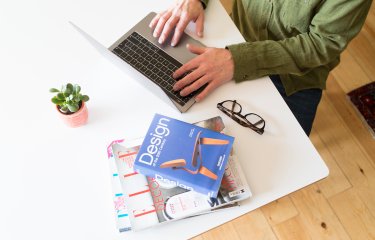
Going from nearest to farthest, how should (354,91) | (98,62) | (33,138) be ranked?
(33,138)
(98,62)
(354,91)

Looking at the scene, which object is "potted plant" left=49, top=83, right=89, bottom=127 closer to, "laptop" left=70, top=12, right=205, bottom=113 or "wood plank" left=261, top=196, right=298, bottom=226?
"laptop" left=70, top=12, right=205, bottom=113

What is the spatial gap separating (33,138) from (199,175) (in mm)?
439

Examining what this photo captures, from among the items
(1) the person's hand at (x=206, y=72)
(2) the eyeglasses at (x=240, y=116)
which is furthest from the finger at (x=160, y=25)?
(2) the eyeglasses at (x=240, y=116)

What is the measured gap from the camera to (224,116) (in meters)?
0.97

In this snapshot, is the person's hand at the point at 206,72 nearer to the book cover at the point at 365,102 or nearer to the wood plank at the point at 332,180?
the wood plank at the point at 332,180

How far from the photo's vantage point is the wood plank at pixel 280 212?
1615 mm

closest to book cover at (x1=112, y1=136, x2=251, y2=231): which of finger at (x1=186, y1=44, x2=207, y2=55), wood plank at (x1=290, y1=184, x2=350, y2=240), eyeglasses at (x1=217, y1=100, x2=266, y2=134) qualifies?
eyeglasses at (x1=217, y1=100, x2=266, y2=134)

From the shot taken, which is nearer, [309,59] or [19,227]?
[19,227]

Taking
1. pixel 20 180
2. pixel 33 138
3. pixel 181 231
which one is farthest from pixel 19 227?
pixel 181 231

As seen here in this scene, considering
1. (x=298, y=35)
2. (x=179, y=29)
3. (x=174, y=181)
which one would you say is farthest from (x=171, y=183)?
(x=298, y=35)

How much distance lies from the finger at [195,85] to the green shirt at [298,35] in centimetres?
9

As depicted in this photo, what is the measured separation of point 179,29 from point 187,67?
0.46 feet

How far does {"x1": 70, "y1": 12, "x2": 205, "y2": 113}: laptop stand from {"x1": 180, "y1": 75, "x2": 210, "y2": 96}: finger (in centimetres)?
1

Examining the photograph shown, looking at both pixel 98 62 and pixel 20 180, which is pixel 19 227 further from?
pixel 98 62
